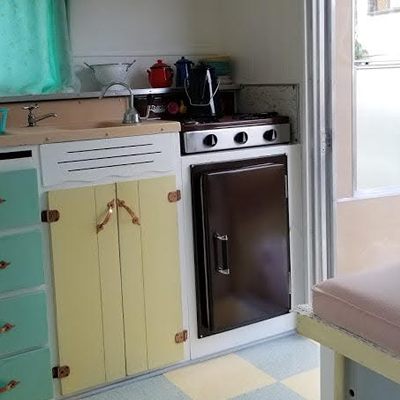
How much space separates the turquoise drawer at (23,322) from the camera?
2.53 metres

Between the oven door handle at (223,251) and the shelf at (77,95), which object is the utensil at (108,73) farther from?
the oven door handle at (223,251)

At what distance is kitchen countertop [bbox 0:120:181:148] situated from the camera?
8.15 ft

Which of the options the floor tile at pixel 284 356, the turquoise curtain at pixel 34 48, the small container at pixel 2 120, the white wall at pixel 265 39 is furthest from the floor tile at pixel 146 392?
the white wall at pixel 265 39

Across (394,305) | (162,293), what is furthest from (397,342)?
(162,293)

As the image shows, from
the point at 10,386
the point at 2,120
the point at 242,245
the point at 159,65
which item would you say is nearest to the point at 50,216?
the point at 2,120

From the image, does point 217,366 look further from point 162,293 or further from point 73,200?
point 73,200

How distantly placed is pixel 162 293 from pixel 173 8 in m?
1.46

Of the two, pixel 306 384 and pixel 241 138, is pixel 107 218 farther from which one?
pixel 306 384

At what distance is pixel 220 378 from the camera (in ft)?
9.41

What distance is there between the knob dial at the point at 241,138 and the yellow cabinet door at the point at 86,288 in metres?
0.63

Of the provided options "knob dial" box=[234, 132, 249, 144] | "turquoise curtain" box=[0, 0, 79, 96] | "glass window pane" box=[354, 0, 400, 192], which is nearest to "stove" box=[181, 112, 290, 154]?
"knob dial" box=[234, 132, 249, 144]

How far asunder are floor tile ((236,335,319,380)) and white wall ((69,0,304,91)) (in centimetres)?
118

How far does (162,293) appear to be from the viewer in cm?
286

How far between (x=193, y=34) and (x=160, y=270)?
132 centimetres
